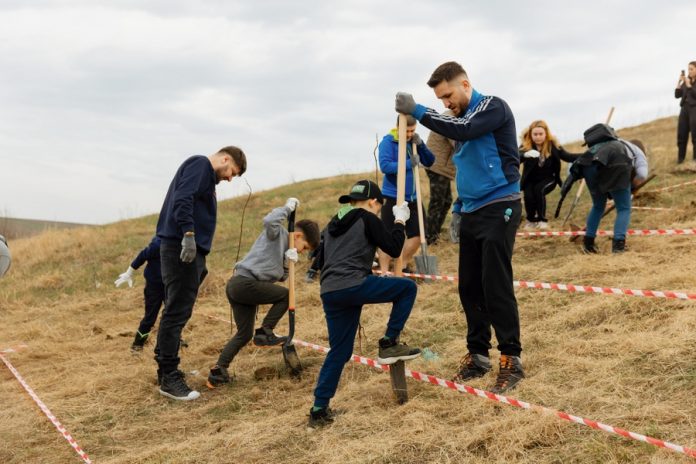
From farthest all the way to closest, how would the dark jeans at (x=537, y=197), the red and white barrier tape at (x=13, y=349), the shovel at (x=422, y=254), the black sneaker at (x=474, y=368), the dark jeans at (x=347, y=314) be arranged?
the dark jeans at (x=537, y=197)
the red and white barrier tape at (x=13, y=349)
the shovel at (x=422, y=254)
the black sneaker at (x=474, y=368)
the dark jeans at (x=347, y=314)

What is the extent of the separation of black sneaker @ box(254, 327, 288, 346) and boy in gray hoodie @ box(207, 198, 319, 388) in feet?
0.45

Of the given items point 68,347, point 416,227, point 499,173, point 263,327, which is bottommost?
point 68,347

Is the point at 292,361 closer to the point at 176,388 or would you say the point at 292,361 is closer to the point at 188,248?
the point at 176,388

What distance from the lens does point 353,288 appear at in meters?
4.14

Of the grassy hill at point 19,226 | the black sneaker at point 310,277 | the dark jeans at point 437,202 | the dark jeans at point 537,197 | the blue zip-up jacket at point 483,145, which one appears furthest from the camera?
the grassy hill at point 19,226

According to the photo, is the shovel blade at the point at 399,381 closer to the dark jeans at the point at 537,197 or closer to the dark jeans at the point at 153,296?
the dark jeans at the point at 153,296

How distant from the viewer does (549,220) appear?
1067 centimetres

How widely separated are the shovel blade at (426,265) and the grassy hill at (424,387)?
211mm

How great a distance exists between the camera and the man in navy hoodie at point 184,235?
525 cm

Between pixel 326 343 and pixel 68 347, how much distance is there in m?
3.52

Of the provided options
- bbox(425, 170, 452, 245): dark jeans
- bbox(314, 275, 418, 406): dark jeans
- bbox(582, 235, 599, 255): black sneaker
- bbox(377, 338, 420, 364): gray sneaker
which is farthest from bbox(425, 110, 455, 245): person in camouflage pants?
bbox(377, 338, 420, 364): gray sneaker

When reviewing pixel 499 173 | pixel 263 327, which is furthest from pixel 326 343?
pixel 499 173

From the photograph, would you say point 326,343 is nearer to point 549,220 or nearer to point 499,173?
point 499,173

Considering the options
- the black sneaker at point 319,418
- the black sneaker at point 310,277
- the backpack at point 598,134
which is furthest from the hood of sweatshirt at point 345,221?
the black sneaker at point 310,277
